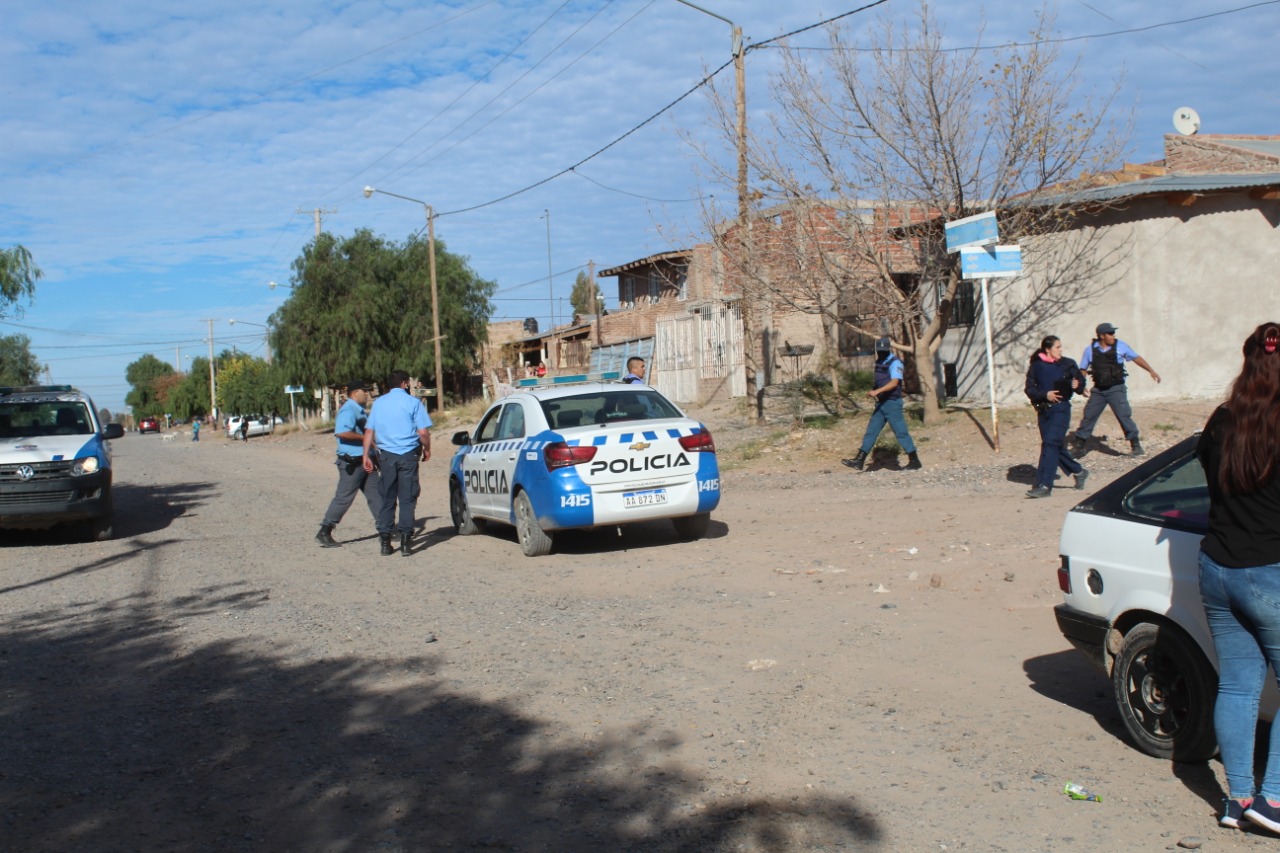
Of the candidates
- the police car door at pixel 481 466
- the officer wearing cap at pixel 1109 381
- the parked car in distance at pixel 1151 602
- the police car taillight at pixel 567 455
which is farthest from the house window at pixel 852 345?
the parked car in distance at pixel 1151 602

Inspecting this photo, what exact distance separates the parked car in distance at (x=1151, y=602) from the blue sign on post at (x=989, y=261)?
33.8 ft

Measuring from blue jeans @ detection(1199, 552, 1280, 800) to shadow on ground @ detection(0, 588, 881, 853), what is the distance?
51.3 inches

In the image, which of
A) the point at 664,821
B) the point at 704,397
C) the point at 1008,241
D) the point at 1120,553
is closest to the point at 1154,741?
the point at 1120,553

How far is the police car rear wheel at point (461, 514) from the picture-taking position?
13055 millimetres

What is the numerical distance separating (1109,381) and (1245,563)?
10.7 meters

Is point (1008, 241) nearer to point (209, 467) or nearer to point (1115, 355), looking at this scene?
point (1115, 355)

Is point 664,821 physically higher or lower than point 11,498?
lower

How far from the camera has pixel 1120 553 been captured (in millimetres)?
4883

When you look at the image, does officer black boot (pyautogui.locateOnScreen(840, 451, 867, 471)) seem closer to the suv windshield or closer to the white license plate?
the white license plate

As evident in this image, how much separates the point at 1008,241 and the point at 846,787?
1406cm

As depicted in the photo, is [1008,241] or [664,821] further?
[1008,241]

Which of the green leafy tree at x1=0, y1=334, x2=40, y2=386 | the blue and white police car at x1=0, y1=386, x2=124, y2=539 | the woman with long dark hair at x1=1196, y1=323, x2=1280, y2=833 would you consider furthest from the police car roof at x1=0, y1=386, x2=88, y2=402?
the green leafy tree at x1=0, y1=334, x2=40, y2=386

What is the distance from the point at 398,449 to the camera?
449 inches

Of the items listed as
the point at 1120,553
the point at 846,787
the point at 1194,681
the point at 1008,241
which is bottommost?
the point at 846,787
